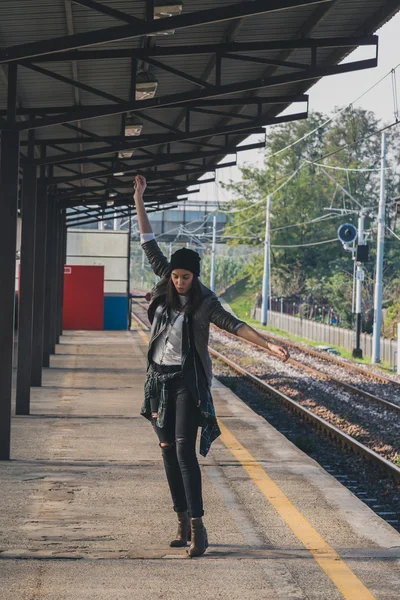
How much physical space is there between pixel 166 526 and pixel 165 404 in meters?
1.24

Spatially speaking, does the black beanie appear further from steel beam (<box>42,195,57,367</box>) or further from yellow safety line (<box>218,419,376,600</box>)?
steel beam (<box>42,195,57,367</box>)

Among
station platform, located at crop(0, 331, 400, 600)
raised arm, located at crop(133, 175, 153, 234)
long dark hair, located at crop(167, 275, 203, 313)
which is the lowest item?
station platform, located at crop(0, 331, 400, 600)

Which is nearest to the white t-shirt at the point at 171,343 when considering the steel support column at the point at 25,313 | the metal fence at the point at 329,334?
the steel support column at the point at 25,313

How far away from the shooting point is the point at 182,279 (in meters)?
6.59

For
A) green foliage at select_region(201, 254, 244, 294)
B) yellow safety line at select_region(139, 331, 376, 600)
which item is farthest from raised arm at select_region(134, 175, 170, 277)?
green foliage at select_region(201, 254, 244, 294)

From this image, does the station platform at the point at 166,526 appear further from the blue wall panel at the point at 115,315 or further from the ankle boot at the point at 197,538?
the blue wall panel at the point at 115,315

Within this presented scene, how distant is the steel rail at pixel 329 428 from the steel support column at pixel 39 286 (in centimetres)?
423

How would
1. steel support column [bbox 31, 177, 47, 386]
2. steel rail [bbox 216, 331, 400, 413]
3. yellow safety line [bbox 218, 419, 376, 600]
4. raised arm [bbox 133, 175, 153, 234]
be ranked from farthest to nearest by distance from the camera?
steel rail [bbox 216, 331, 400, 413]
steel support column [bbox 31, 177, 47, 386]
raised arm [bbox 133, 175, 153, 234]
yellow safety line [bbox 218, 419, 376, 600]

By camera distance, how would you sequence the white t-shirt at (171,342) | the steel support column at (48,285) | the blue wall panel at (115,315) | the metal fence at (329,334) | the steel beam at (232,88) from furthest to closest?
the blue wall panel at (115,315), the metal fence at (329,334), the steel support column at (48,285), the steel beam at (232,88), the white t-shirt at (171,342)

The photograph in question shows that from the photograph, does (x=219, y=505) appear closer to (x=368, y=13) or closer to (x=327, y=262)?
(x=368, y=13)

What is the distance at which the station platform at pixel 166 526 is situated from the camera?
236 inches

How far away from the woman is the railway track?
5625 millimetres

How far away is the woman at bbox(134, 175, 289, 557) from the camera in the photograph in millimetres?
6547

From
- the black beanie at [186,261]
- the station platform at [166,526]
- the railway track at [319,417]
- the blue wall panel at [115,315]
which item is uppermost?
the black beanie at [186,261]
